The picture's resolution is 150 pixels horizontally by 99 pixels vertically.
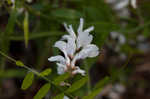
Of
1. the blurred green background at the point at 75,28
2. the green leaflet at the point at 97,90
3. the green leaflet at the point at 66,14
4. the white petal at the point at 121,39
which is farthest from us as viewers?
the white petal at the point at 121,39

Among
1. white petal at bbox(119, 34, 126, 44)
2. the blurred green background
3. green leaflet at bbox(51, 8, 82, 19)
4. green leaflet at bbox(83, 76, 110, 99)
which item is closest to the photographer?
green leaflet at bbox(83, 76, 110, 99)

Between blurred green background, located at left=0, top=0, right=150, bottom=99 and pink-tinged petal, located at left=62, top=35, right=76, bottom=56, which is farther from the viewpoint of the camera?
blurred green background, located at left=0, top=0, right=150, bottom=99

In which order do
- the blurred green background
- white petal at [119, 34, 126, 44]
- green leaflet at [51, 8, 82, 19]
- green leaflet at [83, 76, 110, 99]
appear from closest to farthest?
green leaflet at [83, 76, 110, 99]
the blurred green background
green leaflet at [51, 8, 82, 19]
white petal at [119, 34, 126, 44]

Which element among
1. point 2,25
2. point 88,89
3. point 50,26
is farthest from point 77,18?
point 2,25

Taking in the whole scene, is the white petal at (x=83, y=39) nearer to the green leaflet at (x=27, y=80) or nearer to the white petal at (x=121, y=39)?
the green leaflet at (x=27, y=80)

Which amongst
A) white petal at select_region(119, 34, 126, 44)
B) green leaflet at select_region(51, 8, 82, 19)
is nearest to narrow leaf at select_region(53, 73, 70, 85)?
green leaflet at select_region(51, 8, 82, 19)

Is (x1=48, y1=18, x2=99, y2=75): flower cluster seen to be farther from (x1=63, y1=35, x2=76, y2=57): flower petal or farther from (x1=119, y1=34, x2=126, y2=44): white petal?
(x1=119, y1=34, x2=126, y2=44): white petal

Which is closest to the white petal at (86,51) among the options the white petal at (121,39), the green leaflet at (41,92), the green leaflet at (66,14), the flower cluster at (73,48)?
the flower cluster at (73,48)

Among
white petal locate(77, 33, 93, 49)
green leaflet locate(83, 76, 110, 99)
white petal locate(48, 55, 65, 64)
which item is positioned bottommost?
green leaflet locate(83, 76, 110, 99)

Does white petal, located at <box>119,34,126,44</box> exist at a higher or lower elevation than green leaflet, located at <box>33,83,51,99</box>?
higher
